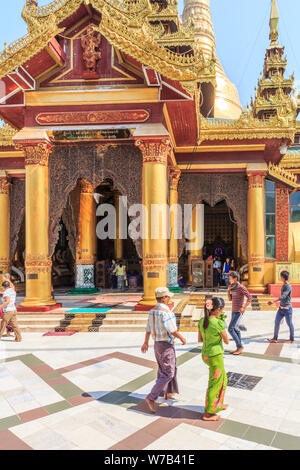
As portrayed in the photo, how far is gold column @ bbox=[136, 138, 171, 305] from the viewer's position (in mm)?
8617

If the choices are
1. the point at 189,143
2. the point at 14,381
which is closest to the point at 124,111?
the point at 189,143

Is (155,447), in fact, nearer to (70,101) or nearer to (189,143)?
(70,101)

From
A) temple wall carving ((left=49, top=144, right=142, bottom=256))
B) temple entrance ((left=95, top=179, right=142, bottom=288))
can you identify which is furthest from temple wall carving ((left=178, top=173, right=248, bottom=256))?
temple wall carving ((left=49, top=144, right=142, bottom=256))

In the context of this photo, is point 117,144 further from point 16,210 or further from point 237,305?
point 16,210

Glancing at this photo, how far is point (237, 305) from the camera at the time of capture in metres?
6.31

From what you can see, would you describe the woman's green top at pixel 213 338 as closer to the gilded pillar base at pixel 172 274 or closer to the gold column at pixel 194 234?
the gilded pillar base at pixel 172 274

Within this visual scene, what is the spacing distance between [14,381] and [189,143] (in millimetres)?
9452

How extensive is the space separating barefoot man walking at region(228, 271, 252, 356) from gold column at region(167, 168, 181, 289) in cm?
594

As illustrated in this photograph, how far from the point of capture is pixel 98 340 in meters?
7.20

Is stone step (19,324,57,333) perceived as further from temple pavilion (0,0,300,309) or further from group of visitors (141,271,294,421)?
group of visitors (141,271,294,421)

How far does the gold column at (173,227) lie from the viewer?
12.3m

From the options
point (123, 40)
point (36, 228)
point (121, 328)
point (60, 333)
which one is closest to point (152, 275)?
point (121, 328)
